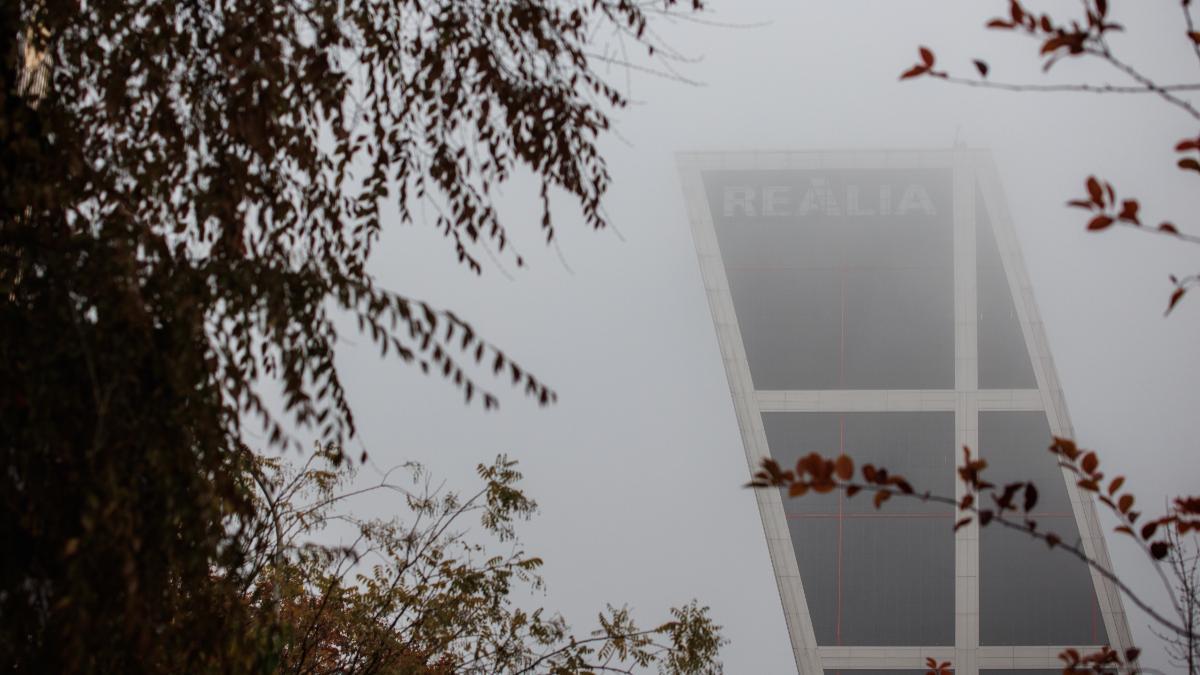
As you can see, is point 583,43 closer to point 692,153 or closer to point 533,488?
point 533,488

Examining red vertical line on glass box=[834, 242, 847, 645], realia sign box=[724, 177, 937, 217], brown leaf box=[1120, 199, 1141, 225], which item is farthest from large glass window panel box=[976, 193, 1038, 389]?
brown leaf box=[1120, 199, 1141, 225]

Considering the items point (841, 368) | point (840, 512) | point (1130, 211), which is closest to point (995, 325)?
point (841, 368)

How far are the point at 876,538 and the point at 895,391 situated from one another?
1284 millimetres

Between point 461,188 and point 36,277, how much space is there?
97 centimetres

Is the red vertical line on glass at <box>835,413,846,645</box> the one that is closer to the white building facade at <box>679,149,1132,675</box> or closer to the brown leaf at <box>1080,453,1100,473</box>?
the white building facade at <box>679,149,1132,675</box>

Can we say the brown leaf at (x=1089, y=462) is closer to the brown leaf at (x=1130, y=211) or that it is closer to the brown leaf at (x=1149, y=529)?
the brown leaf at (x=1149, y=529)

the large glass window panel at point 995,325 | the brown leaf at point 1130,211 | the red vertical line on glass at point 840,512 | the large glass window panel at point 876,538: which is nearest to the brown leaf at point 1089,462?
the brown leaf at point 1130,211

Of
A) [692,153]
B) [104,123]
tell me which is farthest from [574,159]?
[692,153]

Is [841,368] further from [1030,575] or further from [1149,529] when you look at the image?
[1149,529]

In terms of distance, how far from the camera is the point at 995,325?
11125 millimetres

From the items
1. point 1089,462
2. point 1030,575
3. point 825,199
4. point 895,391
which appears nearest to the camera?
point 1089,462

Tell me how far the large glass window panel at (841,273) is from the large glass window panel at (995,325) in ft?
0.89

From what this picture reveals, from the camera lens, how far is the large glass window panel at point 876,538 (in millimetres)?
10711

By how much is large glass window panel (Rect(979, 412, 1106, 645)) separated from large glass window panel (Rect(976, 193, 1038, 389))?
33 cm
